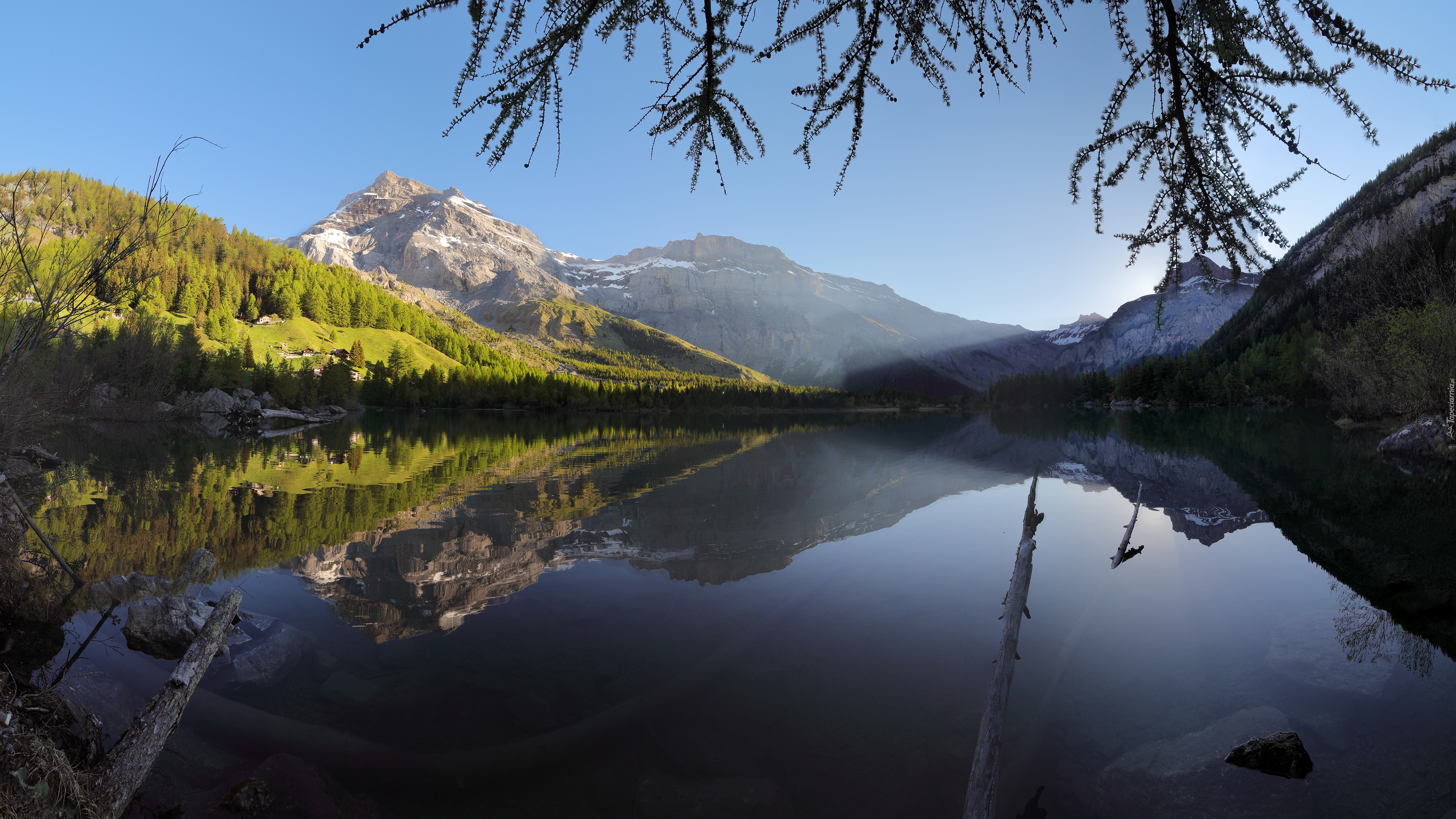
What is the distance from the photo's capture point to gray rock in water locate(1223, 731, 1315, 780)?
5.31 metres

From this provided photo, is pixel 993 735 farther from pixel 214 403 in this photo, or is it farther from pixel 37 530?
pixel 214 403

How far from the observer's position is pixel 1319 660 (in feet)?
24.7

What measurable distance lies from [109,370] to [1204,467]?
3432 inches

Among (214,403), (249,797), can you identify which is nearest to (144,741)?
(249,797)

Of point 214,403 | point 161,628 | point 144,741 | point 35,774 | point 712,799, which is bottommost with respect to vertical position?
point 712,799

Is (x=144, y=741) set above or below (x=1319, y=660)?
above

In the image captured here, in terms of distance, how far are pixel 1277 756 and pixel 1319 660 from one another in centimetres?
355

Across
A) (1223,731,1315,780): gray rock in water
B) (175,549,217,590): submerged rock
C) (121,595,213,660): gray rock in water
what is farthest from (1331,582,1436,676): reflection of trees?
(175,549,217,590): submerged rock

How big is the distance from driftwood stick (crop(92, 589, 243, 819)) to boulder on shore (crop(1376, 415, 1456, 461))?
40.0 m

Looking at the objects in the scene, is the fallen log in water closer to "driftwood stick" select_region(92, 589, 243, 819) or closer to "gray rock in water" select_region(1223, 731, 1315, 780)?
"driftwood stick" select_region(92, 589, 243, 819)

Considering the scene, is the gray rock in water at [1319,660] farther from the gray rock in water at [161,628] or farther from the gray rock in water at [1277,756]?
the gray rock in water at [161,628]

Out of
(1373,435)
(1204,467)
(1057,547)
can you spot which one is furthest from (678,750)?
(1373,435)

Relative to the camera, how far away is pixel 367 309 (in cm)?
16038

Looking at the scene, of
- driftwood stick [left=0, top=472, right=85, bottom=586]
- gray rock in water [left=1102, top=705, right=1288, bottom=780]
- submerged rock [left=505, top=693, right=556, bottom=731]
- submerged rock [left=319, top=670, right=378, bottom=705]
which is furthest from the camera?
driftwood stick [left=0, top=472, right=85, bottom=586]
